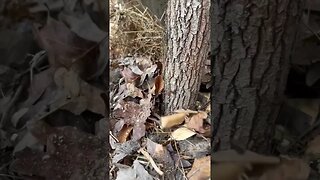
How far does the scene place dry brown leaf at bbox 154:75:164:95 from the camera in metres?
2.25

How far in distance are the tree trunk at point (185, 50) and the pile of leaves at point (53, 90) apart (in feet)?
3.97

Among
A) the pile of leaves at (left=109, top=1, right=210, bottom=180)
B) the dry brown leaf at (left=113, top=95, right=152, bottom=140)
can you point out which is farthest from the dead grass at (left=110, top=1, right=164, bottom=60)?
the dry brown leaf at (left=113, top=95, right=152, bottom=140)

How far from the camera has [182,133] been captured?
1.96 metres

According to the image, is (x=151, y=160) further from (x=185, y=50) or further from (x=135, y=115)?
(x=185, y=50)

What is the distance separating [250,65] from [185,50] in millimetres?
1239

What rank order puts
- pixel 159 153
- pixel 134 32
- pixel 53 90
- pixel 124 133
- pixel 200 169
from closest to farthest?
pixel 53 90, pixel 200 169, pixel 159 153, pixel 124 133, pixel 134 32

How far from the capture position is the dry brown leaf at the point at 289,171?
2.68 feet

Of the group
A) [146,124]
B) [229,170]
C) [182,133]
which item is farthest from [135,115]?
[229,170]

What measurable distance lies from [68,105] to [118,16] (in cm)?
199

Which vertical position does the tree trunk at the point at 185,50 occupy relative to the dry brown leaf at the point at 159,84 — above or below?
above

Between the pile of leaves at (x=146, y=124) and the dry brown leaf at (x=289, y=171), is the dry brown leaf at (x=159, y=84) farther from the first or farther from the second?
the dry brown leaf at (x=289, y=171)

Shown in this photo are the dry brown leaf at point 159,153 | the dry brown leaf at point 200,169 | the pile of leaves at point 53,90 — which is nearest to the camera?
the pile of leaves at point 53,90

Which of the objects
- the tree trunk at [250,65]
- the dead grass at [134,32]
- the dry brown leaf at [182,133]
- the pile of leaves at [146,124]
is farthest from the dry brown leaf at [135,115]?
the tree trunk at [250,65]

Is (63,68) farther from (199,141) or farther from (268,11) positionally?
(199,141)
